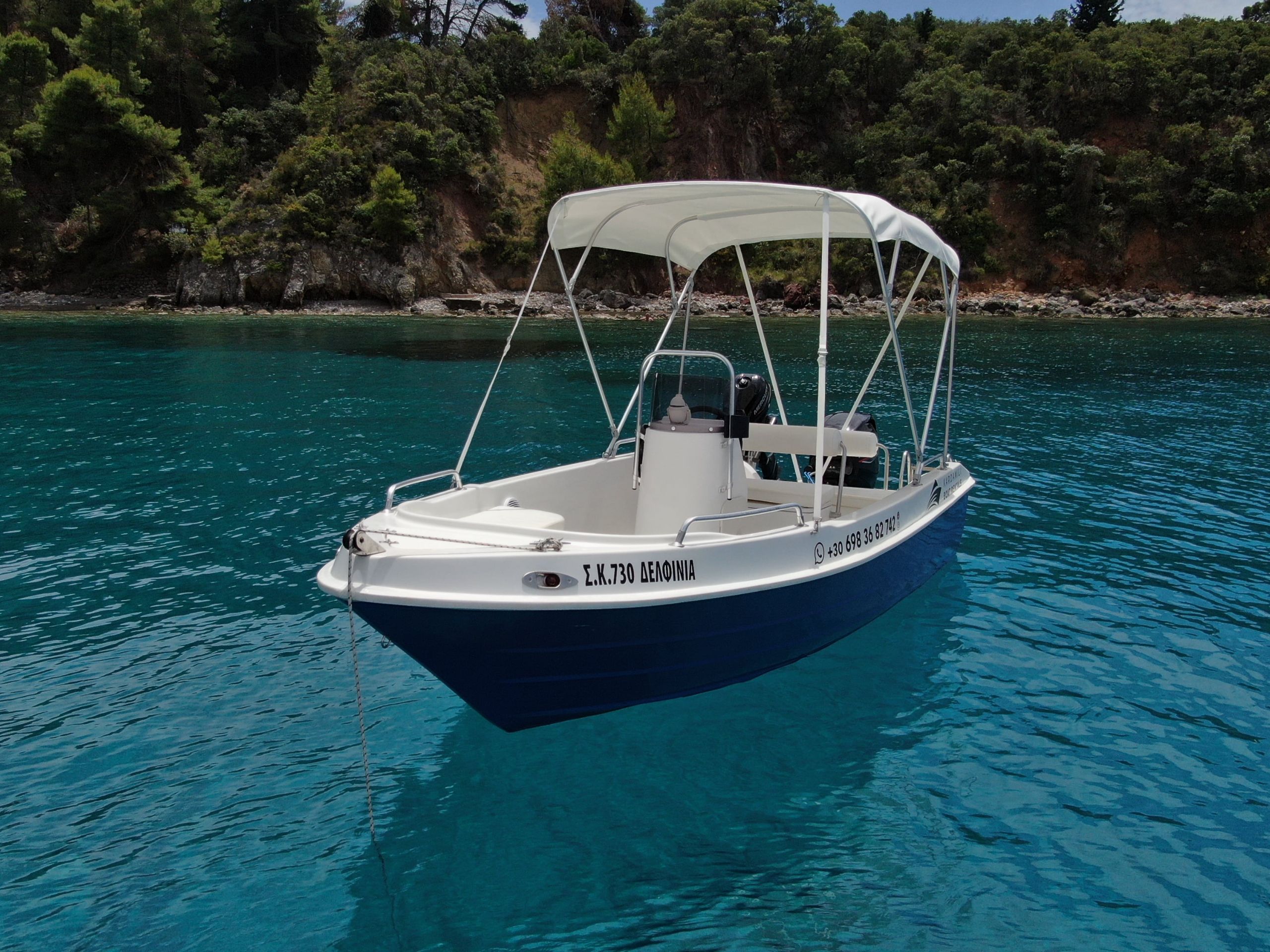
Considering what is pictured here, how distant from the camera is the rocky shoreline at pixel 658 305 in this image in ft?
162

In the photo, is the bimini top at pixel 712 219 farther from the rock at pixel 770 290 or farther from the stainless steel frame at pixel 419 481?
the rock at pixel 770 290

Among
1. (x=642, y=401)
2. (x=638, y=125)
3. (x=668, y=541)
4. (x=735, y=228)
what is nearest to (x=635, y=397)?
(x=642, y=401)

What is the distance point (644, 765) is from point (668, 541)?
1.58 metres

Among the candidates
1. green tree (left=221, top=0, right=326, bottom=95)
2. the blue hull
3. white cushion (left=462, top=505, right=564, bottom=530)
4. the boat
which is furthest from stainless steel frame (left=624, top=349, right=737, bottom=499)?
green tree (left=221, top=0, right=326, bottom=95)

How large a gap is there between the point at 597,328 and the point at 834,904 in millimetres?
37717

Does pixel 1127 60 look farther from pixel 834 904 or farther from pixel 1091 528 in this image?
pixel 834 904

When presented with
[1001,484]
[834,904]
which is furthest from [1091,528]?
[834,904]

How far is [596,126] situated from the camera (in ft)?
232

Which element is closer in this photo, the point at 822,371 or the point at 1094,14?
the point at 822,371

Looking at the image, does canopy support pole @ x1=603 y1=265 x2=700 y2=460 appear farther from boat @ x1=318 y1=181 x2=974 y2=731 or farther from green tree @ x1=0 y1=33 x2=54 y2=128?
green tree @ x1=0 y1=33 x2=54 y2=128

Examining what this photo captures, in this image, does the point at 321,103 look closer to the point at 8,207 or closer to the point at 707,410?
the point at 8,207

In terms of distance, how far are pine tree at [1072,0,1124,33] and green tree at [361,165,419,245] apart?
6037cm

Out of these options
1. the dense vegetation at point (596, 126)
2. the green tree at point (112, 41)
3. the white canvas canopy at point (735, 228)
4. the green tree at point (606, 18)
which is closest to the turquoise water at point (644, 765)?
the white canvas canopy at point (735, 228)

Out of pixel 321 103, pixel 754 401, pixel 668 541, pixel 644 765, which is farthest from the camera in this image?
pixel 321 103
